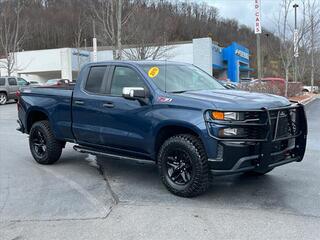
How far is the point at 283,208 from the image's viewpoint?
17.9 feet

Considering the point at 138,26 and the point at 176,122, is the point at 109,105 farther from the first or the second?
the point at 138,26

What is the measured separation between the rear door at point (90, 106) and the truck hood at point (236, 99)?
1.53 metres

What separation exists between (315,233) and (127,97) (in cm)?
305

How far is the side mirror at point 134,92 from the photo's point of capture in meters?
6.12

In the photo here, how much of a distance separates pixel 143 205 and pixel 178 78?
6.75 ft

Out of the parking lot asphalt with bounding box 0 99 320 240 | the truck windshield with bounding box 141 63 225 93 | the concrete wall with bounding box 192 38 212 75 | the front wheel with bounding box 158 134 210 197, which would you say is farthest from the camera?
the concrete wall with bounding box 192 38 212 75

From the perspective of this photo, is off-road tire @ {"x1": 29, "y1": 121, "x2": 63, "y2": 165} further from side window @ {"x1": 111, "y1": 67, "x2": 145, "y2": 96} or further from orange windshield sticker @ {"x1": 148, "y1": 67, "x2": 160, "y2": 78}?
orange windshield sticker @ {"x1": 148, "y1": 67, "x2": 160, "y2": 78}

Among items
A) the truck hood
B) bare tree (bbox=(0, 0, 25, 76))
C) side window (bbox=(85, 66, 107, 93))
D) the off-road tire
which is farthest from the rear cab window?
bare tree (bbox=(0, 0, 25, 76))

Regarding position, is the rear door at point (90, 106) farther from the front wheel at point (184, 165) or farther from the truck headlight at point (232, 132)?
the truck headlight at point (232, 132)

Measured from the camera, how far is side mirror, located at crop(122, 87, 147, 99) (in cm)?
612

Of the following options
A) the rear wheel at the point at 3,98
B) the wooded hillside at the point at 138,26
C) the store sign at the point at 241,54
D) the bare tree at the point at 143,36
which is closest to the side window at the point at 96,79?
the wooded hillside at the point at 138,26

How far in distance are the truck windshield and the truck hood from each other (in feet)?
1.15

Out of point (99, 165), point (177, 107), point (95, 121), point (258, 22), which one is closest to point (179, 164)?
point (177, 107)

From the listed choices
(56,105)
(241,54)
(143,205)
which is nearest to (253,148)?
(143,205)
